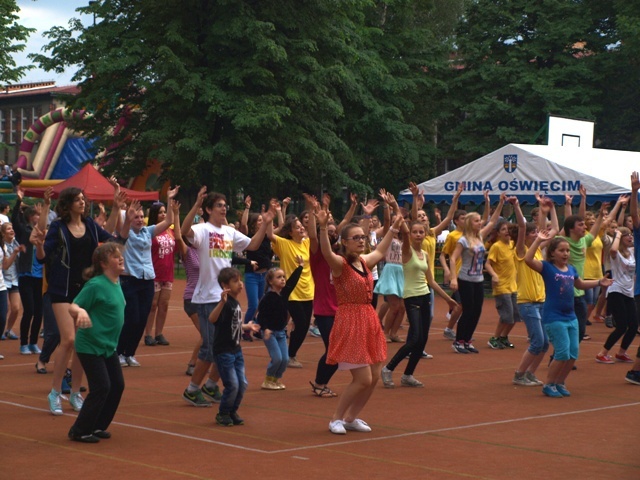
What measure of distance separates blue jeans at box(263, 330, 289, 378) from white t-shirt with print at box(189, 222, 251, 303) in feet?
2.84

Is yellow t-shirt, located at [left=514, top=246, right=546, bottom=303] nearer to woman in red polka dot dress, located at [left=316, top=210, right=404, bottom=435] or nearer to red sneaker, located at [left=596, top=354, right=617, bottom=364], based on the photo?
red sneaker, located at [left=596, top=354, right=617, bottom=364]

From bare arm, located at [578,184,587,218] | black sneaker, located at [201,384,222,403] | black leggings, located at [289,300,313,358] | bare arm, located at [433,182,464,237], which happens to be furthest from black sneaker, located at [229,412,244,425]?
bare arm, located at [578,184,587,218]

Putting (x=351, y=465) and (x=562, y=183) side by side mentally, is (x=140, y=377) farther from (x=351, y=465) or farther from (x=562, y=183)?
(x=562, y=183)

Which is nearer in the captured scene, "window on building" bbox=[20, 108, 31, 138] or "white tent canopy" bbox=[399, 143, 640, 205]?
"white tent canopy" bbox=[399, 143, 640, 205]

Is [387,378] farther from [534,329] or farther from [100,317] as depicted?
[100,317]

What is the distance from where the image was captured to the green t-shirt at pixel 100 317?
8.26 metres

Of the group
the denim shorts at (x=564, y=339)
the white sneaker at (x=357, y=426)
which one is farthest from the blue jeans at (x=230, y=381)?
the denim shorts at (x=564, y=339)

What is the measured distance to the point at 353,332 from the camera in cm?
863

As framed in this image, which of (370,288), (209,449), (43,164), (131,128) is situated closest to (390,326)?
(370,288)

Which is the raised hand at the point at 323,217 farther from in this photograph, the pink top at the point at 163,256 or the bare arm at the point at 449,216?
the pink top at the point at 163,256

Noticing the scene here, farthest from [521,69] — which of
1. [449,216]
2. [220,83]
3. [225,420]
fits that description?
[225,420]

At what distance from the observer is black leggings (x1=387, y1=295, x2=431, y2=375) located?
441 inches

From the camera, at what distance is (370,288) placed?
8875 mm

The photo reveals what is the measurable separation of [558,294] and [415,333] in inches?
58.5
